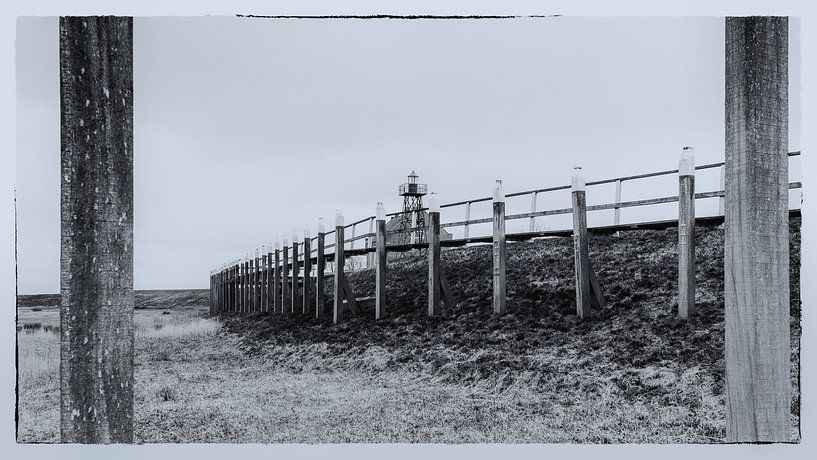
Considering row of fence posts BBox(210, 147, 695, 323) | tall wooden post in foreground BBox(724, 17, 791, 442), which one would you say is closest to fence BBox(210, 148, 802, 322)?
row of fence posts BBox(210, 147, 695, 323)

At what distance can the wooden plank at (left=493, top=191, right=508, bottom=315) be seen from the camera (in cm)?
1298

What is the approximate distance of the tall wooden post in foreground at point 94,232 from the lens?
133 inches

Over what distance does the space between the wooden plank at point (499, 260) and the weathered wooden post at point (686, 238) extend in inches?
133

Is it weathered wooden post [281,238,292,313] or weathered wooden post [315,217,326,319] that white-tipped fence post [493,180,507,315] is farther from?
weathered wooden post [281,238,292,313]

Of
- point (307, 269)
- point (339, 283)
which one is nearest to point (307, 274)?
point (307, 269)

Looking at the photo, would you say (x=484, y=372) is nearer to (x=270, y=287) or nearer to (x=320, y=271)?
(x=320, y=271)

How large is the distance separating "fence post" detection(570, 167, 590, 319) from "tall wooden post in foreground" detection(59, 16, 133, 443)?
8.77m

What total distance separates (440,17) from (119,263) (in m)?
2.05

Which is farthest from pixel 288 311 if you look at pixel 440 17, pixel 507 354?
pixel 440 17

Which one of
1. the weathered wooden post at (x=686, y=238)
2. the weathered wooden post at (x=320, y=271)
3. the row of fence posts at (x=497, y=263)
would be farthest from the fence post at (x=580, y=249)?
the weathered wooden post at (x=320, y=271)

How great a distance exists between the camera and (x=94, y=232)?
11.2 feet

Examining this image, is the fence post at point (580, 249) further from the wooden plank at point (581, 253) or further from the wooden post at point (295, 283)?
the wooden post at point (295, 283)

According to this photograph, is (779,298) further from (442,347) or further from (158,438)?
(442,347)

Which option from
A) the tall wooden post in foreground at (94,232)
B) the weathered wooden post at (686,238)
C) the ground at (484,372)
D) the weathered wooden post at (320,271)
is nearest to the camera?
the tall wooden post in foreground at (94,232)
